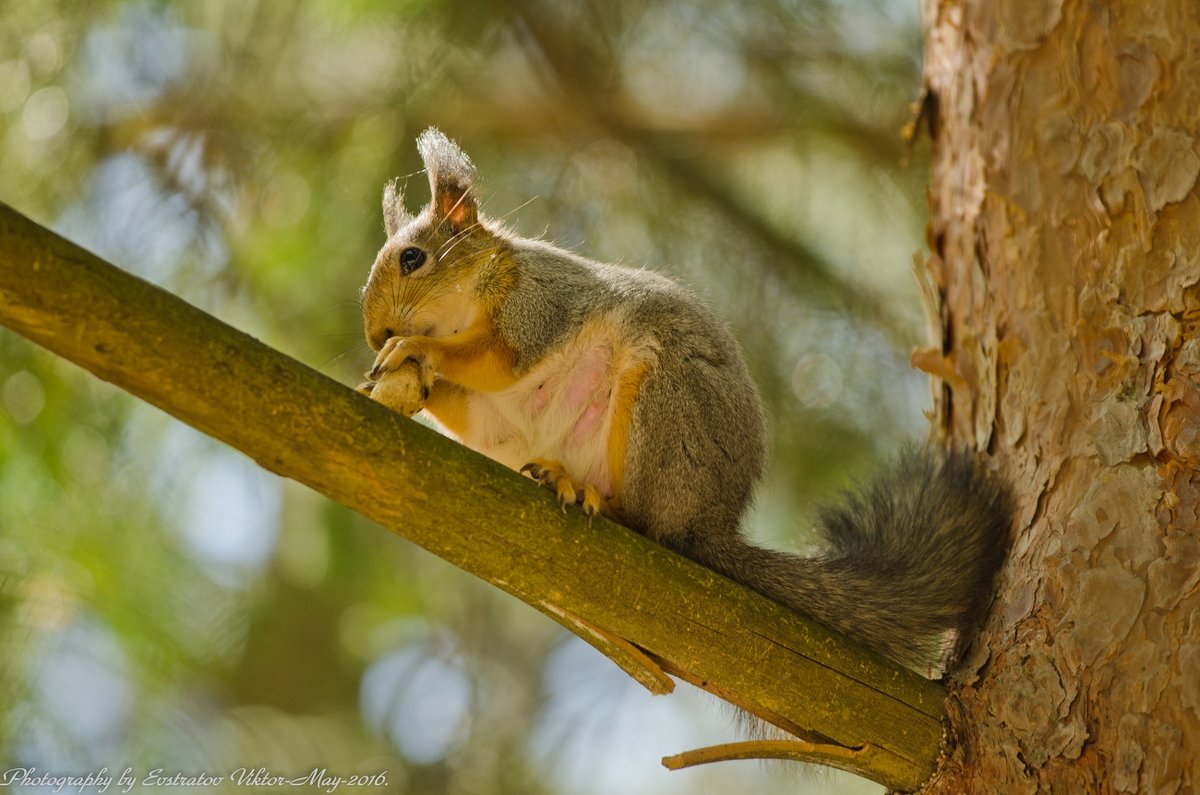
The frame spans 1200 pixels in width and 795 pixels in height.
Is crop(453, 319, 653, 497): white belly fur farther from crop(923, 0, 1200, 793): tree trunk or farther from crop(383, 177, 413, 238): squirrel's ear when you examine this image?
crop(923, 0, 1200, 793): tree trunk

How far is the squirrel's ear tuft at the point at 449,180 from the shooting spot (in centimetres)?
232

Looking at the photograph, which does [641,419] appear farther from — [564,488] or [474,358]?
[474,358]

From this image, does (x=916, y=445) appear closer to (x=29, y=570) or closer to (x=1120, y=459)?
(x=1120, y=459)

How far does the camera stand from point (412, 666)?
12.3ft

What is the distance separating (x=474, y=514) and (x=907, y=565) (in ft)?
2.65

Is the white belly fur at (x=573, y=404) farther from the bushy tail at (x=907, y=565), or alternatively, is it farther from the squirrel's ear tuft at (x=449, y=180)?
the squirrel's ear tuft at (x=449, y=180)

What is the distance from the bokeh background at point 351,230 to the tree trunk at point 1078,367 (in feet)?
1.41

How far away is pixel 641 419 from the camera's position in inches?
77.1

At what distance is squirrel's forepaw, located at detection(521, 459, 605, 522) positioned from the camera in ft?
5.55

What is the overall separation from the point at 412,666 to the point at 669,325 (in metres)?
2.09

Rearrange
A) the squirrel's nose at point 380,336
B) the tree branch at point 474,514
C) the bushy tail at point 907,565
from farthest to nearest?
the squirrel's nose at point 380,336 → the bushy tail at point 907,565 → the tree branch at point 474,514

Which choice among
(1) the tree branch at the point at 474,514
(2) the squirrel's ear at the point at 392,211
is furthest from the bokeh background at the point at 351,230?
(1) the tree branch at the point at 474,514

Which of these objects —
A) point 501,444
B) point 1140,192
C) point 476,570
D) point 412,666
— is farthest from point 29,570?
point 1140,192

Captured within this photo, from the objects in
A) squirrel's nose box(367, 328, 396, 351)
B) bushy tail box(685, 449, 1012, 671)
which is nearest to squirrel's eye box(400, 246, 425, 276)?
squirrel's nose box(367, 328, 396, 351)
